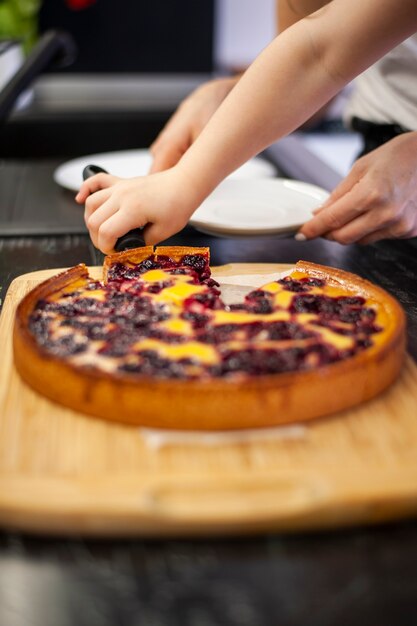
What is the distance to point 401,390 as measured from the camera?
106cm

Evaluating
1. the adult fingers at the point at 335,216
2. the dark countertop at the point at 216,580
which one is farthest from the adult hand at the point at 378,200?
the dark countertop at the point at 216,580

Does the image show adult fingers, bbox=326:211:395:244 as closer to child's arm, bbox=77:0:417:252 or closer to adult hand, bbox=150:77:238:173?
child's arm, bbox=77:0:417:252

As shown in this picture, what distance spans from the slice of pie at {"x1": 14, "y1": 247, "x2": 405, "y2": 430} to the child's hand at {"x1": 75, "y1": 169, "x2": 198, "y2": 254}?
0.29ft

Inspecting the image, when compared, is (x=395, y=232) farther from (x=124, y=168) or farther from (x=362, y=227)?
(x=124, y=168)

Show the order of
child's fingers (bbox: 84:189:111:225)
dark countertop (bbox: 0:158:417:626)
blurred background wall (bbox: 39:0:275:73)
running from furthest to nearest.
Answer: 1. blurred background wall (bbox: 39:0:275:73)
2. child's fingers (bbox: 84:189:111:225)
3. dark countertop (bbox: 0:158:417:626)

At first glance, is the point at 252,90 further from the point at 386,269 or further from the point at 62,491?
the point at 62,491

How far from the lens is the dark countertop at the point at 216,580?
71cm

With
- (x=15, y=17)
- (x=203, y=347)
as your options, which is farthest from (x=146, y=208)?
(x=15, y=17)

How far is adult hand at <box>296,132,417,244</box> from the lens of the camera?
1.50 meters

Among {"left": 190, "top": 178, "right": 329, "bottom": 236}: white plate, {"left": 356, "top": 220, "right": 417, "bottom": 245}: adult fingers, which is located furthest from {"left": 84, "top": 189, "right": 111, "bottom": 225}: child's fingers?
{"left": 356, "top": 220, "right": 417, "bottom": 245}: adult fingers

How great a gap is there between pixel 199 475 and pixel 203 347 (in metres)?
0.23

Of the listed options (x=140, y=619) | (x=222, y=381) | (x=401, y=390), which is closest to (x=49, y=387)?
(x=222, y=381)

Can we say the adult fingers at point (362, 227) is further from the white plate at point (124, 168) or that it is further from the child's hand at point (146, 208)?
Result: the white plate at point (124, 168)

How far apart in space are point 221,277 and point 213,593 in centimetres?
79
